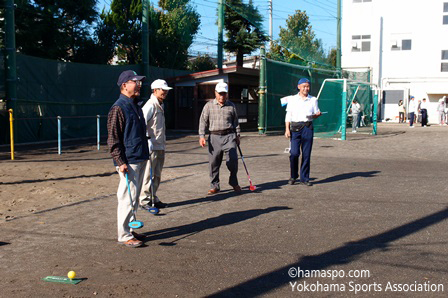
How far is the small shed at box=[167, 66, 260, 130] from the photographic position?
78.7 ft

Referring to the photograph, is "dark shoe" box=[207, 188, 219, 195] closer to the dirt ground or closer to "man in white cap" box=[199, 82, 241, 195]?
"man in white cap" box=[199, 82, 241, 195]

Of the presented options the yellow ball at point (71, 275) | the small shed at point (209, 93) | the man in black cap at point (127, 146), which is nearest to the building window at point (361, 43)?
the small shed at point (209, 93)

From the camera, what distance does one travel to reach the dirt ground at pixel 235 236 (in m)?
4.57

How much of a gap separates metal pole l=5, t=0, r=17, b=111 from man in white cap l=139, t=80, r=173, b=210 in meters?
10.4

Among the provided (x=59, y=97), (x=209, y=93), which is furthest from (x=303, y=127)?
(x=209, y=93)

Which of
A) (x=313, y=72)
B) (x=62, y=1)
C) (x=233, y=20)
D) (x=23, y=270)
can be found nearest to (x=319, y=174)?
(x=23, y=270)

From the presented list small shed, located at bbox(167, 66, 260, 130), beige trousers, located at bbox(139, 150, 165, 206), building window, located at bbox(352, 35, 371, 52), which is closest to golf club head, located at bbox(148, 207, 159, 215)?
beige trousers, located at bbox(139, 150, 165, 206)

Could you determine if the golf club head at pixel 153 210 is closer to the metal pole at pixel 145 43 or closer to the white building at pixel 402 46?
the metal pole at pixel 145 43

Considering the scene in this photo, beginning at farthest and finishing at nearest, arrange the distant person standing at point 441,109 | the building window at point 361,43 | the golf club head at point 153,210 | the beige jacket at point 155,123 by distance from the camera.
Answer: the building window at point 361,43 < the distant person standing at point 441,109 < the beige jacket at point 155,123 < the golf club head at point 153,210

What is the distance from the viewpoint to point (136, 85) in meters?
5.86

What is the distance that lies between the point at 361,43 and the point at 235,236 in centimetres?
3657

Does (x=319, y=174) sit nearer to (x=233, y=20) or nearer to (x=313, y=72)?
(x=313, y=72)

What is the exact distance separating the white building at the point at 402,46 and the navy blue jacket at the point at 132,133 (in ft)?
106

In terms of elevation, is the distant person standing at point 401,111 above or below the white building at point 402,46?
below
